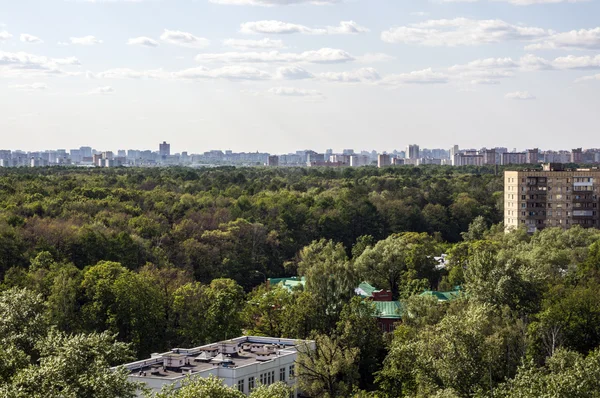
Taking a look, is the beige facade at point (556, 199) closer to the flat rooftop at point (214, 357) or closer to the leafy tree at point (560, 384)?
the flat rooftop at point (214, 357)

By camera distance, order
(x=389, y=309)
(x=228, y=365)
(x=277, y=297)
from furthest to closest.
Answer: (x=389, y=309)
(x=277, y=297)
(x=228, y=365)

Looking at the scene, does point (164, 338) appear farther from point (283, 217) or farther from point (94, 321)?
point (283, 217)

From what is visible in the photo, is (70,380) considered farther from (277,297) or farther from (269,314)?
(277,297)

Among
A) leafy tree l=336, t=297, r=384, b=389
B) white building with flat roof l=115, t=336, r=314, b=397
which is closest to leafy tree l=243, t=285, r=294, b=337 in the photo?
leafy tree l=336, t=297, r=384, b=389

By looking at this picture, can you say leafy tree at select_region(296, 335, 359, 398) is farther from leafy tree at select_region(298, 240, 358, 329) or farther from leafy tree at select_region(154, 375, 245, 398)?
leafy tree at select_region(154, 375, 245, 398)

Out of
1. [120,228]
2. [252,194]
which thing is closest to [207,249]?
[120,228]

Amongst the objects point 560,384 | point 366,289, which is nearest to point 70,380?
point 560,384

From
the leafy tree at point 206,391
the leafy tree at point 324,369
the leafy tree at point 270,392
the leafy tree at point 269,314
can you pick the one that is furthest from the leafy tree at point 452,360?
the leafy tree at point 269,314
